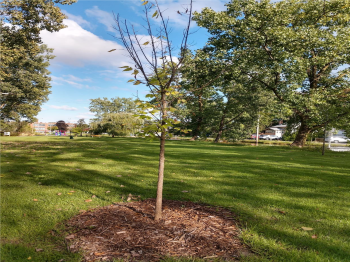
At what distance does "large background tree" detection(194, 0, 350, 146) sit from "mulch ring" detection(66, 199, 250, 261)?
14859 mm

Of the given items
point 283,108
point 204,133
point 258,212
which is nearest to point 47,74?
point 204,133

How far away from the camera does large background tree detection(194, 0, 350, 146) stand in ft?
54.6

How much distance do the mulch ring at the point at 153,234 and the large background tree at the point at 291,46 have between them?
48.7 feet

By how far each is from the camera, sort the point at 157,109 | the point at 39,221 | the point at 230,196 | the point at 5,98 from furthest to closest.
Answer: the point at 5,98 → the point at 230,196 → the point at 39,221 → the point at 157,109

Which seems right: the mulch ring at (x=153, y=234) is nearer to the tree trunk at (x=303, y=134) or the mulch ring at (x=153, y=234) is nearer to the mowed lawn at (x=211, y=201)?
the mowed lawn at (x=211, y=201)

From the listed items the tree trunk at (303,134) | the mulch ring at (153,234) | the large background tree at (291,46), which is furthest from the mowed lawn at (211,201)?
the tree trunk at (303,134)

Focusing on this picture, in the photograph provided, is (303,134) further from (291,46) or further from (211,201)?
(211,201)

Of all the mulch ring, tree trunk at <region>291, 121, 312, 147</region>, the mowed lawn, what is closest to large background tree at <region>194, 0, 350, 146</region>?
tree trunk at <region>291, 121, 312, 147</region>

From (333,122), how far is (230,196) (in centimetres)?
1496

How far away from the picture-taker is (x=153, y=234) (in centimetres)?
292

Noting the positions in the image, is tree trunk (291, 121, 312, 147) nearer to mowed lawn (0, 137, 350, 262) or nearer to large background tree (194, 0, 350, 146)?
large background tree (194, 0, 350, 146)

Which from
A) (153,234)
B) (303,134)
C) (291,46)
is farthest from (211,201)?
(303,134)

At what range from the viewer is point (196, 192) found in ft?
16.5

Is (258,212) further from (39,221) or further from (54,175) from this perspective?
(54,175)
